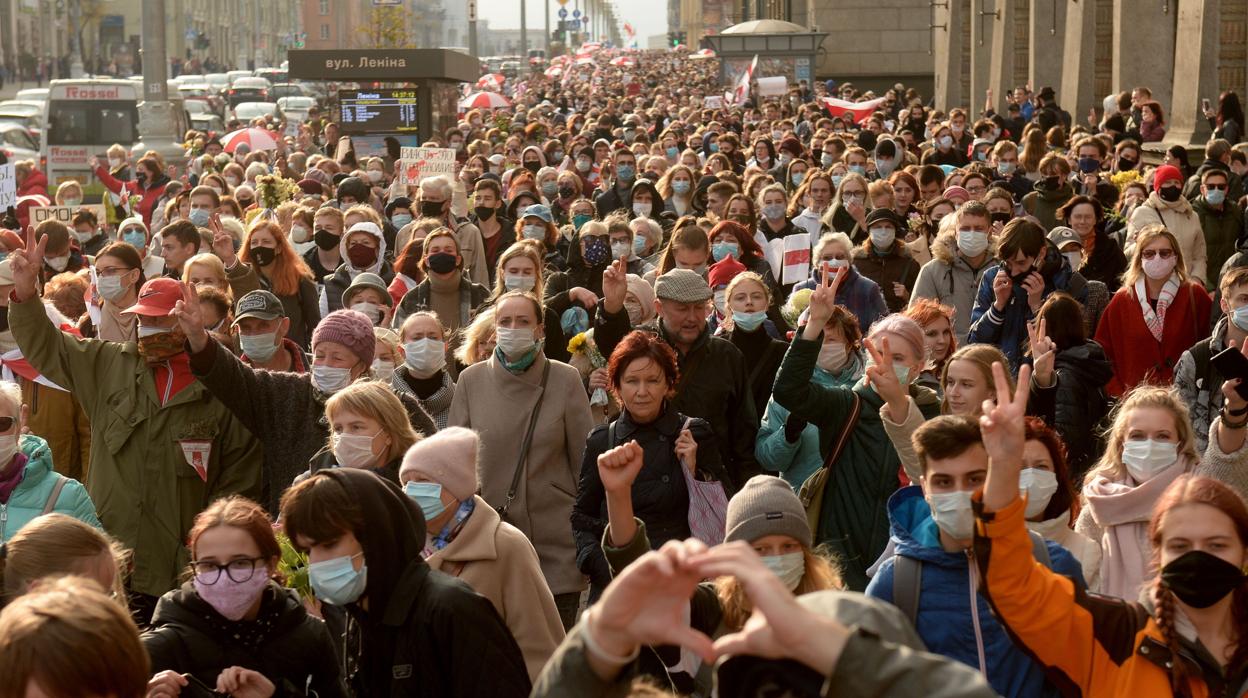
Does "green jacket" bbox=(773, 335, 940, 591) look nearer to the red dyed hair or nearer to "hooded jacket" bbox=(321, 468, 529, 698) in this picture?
the red dyed hair

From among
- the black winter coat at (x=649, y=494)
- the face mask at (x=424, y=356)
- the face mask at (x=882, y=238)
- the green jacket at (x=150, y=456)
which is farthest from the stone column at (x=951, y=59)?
the black winter coat at (x=649, y=494)

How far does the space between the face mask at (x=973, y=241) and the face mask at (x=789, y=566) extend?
6.38 metres

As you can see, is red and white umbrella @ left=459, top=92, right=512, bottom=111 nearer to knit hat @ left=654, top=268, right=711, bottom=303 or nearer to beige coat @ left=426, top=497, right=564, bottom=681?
knit hat @ left=654, top=268, right=711, bottom=303

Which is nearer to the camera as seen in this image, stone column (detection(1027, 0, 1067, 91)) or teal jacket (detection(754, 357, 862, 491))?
teal jacket (detection(754, 357, 862, 491))

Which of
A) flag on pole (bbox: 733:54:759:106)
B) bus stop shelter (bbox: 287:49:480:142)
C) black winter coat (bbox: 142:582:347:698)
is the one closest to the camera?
black winter coat (bbox: 142:582:347:698)

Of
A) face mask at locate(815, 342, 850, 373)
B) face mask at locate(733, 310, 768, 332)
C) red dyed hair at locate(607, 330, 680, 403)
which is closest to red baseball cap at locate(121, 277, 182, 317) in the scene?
red dyed hair at locate(607, 330, 680, 403)

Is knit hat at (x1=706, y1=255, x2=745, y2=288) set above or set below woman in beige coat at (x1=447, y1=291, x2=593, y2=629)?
above

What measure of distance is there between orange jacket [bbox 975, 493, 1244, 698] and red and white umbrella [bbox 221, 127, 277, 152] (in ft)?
77.9

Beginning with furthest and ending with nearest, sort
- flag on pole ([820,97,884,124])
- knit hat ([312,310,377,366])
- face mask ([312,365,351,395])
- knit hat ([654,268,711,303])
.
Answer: flag on pole ([820,97,884,124]) < knit hat ([654,268,711,303]) < knit hat ([312,310,377,366]) < face mask ([312,365,351,395])

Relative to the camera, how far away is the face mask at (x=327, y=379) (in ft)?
24.7

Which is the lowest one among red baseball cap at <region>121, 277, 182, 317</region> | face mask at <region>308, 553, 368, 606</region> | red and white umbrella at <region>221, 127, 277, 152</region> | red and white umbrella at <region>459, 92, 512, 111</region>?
red and white umbrella at <region>459, 92, 512, 111</region>

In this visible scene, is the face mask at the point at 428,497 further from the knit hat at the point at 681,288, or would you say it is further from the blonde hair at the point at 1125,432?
the knit hat at the point at 681,288

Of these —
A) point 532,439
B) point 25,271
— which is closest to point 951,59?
point 532,439

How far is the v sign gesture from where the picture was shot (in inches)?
161
